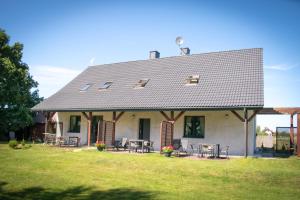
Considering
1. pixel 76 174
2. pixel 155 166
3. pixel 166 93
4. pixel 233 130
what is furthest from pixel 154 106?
pixel 76 174

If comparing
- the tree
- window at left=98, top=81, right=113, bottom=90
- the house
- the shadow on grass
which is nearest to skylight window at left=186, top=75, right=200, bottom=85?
the house

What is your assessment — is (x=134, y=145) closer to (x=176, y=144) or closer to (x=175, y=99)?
(x=176, y=144)

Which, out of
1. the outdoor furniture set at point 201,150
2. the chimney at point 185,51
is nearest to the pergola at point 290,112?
the outdoor furniture set at point 201,150

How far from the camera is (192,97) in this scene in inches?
696

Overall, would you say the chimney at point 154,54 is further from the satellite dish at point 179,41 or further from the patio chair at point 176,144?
the patio chair at point 176,144

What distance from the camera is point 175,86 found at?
19.5 metres

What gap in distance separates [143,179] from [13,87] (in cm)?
2164

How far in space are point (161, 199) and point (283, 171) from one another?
18.7 ft

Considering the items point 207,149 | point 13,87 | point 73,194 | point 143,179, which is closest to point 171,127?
point 207,149

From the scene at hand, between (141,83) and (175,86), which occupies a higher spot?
(141,83)

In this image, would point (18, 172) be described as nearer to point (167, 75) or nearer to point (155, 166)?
point (155, 166)

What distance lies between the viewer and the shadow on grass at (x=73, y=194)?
745cm

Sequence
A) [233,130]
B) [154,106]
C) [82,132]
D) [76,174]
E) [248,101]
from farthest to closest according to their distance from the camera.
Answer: [82,132], [154,106], [233,130], [248,101], [76,174]

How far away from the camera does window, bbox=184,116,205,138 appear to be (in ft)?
58.7
